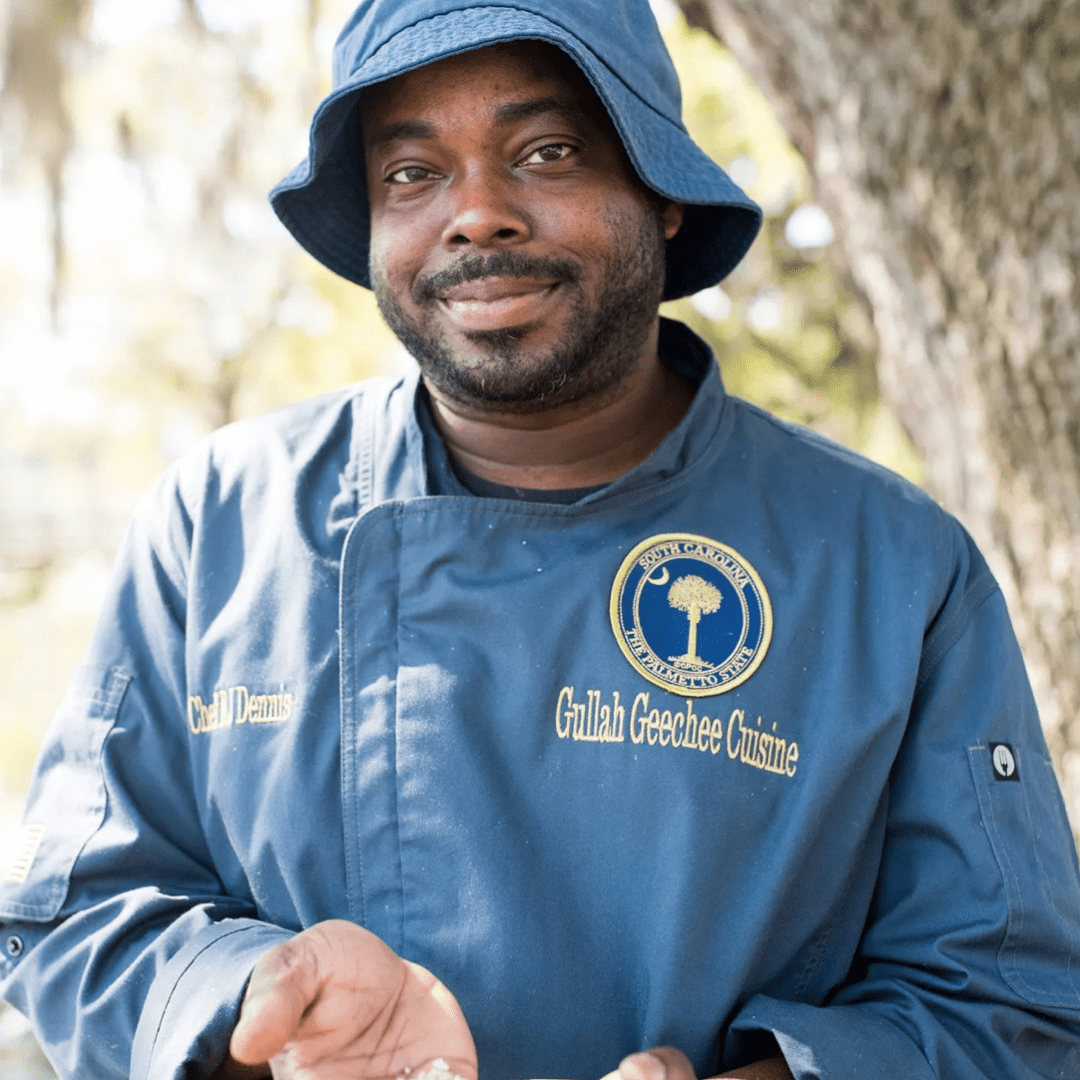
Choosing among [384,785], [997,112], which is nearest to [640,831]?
[384,785]

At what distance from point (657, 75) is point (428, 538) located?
2.46 ft

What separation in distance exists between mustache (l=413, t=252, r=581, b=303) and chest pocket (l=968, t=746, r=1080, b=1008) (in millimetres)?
872

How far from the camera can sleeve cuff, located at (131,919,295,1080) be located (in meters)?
1.60

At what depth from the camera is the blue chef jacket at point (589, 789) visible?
175 centimetres

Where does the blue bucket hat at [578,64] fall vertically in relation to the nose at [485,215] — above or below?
above

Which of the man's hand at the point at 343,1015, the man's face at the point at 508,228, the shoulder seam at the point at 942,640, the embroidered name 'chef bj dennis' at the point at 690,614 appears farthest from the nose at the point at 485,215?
the man's hand at the point at 343,1015

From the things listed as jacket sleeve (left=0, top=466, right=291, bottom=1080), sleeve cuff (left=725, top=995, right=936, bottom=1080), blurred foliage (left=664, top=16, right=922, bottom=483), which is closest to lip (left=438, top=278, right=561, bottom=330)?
jacket sleeve (left=0, top=466, right=291, bottom=1080)

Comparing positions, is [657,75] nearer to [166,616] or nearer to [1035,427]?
[166,616]

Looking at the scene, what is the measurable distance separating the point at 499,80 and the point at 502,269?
268mm

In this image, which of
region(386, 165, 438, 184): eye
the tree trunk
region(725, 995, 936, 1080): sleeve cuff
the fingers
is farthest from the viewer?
the tree trunk

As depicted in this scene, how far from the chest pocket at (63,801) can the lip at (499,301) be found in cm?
72

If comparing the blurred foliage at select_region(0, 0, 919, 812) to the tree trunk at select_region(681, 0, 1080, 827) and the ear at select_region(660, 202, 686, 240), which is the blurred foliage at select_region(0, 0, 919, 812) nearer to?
the tree trunk at select_region(681, 0, 1080, 827)

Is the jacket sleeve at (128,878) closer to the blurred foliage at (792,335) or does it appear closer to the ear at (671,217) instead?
the ear at (671,217)

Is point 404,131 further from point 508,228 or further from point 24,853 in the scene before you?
point 24,853
